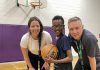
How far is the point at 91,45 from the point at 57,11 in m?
7.10

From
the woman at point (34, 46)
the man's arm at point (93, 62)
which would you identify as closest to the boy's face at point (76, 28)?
the man's arm at point (93, 62)

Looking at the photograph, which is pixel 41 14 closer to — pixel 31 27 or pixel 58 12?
pixel 58 12

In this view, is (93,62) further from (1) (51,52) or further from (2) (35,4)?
(2) (35,4)

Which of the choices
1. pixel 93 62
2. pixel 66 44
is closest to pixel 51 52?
pixel 66 44

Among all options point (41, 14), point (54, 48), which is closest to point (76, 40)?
point (54, 48)

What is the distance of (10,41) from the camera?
8.10 metres

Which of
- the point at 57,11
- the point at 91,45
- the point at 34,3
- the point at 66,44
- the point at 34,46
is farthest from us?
the point at 57,11

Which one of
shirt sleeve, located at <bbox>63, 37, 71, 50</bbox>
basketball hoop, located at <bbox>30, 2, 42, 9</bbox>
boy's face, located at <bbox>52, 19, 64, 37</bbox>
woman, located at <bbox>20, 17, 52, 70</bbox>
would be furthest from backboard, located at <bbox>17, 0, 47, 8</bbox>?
shirt sleeve, located at <bbox>63, 37, 71, 50</bbox>

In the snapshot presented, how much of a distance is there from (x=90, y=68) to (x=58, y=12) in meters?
6.90

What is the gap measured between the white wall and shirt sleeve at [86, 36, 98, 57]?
5701 mm

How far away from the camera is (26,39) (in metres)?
3.90

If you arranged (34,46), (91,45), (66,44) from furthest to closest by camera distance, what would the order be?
(34,46), (66,44), (91,45)

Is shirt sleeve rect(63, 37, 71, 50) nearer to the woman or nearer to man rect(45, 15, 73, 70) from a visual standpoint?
man rect(45, 15, 73, 70)

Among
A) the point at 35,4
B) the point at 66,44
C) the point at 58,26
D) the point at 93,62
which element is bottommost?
the point at 93,62
